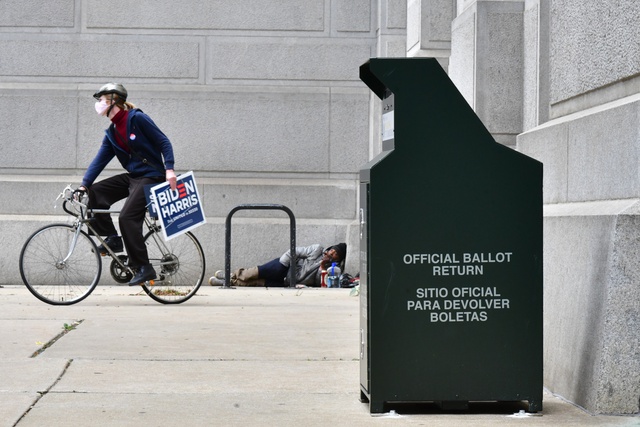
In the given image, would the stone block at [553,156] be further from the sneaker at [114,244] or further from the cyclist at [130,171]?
the sneaker at [114,244]

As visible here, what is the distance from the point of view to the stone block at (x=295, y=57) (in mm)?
13695

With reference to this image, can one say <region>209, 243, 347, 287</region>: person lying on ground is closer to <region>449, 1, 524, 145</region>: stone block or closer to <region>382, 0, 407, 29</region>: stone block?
<region>382, 0, 407, 29</region>: stone block

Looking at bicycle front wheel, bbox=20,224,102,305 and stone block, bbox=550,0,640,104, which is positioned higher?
stone block, bbox=550,0,640,104

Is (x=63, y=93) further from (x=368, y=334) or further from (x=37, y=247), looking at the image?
(x=368, y=334)

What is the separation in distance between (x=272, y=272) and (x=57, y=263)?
11.5ft

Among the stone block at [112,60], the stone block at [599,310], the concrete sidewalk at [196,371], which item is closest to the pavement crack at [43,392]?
the concrete sidewalk at [196,371]

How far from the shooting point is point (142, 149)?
9953mm

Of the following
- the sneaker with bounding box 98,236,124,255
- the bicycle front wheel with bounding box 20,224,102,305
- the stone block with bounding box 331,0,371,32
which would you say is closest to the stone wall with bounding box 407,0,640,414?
the sneaker with bounding box 98,236,124,255

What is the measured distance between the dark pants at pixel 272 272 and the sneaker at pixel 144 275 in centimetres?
305

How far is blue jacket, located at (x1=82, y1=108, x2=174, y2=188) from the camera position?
9.89m

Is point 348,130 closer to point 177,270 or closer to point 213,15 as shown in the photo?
point 213,15

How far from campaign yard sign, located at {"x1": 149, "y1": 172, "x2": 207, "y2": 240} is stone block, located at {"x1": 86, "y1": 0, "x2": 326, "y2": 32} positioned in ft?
13.6

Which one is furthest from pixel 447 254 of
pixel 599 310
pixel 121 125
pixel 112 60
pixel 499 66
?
pixel 112 60

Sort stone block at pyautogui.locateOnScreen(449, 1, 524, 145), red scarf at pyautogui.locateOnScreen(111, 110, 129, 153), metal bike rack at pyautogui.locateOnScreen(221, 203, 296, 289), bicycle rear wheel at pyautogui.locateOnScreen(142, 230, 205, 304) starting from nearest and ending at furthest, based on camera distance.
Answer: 1. stone block at pyautogui.locateOnScreen(449, 1, 524, 145)
2. red scarf at pyautogui.locateOnScreen(111, 110, 129, 153)
3. bicycle rear wheel at pyautogui.locateOnScreen(142, 230, 205, 304)
4. metal bike rack at pyautogui.locateOnScreen(221, 203, 296, 289)
